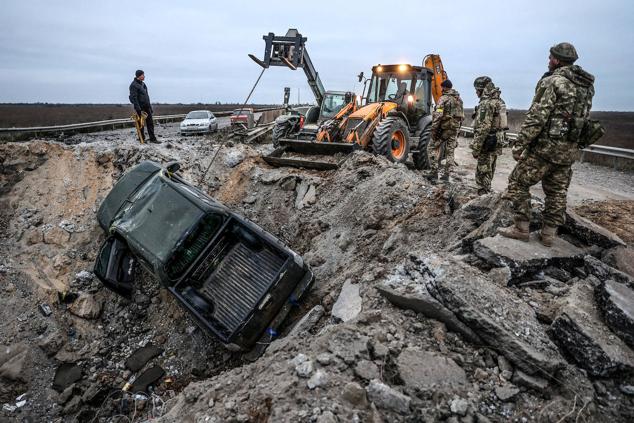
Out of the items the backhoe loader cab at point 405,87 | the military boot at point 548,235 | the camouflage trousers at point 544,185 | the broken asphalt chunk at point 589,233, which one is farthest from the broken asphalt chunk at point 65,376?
the backhoe loader cab at point 405,87

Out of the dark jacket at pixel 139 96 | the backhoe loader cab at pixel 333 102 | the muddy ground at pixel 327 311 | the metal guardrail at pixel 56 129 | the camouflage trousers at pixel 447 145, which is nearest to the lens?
the muddy ground at pixel 327 311

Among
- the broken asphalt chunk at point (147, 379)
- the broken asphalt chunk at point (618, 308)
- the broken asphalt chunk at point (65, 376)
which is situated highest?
the broken asphalt chunk at point (618, 308)

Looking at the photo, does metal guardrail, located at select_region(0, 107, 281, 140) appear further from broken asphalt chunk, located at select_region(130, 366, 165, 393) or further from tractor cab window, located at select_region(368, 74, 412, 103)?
tractor cab window, located at select_region(368, 74, 412, 103)

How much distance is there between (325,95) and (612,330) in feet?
31.3

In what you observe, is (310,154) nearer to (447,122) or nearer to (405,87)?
(405,87)

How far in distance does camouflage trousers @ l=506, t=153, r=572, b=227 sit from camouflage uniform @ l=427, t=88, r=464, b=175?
3.75 meters

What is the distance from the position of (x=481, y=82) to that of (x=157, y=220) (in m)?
5.60

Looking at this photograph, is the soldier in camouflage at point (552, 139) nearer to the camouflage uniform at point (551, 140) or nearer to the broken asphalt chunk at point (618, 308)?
the camouflage uniform at point (551, 140)

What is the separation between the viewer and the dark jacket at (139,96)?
8.97 metres

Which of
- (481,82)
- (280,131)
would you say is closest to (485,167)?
(481,82)

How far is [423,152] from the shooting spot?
8.98 m

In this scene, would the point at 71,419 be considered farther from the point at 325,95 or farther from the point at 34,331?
the point at 325,95

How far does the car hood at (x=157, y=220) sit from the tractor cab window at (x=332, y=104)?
695 cm

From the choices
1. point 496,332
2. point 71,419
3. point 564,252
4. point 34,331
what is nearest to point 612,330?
point 496,332
